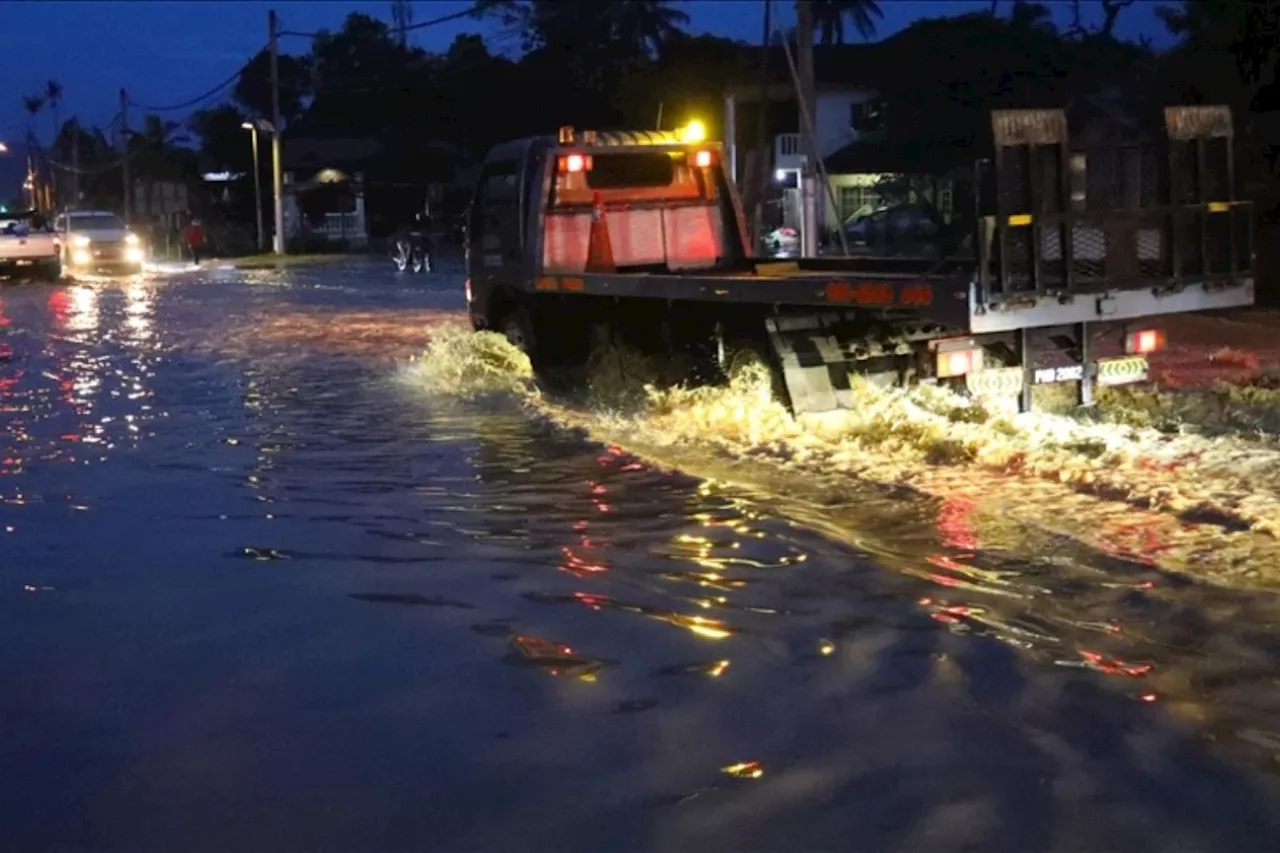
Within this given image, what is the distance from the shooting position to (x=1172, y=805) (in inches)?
191

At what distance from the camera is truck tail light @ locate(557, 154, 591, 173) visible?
1468 centimetres

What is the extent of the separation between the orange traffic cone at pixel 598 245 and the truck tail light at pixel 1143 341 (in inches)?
195

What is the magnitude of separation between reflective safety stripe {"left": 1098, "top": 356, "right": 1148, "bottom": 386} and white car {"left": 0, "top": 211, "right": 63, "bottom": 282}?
3095cm

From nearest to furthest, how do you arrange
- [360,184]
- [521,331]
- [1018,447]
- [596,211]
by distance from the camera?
[1018,447], [596,211], [521,331], [360,184]

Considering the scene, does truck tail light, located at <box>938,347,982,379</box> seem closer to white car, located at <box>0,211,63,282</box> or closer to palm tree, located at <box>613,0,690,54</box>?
white car, located at <box>0,211,63,282</box>

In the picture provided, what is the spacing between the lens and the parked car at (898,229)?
3594cm

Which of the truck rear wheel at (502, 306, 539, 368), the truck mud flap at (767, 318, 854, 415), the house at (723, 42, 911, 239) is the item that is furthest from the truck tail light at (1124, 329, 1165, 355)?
the house at (723, 42, 911, 239)

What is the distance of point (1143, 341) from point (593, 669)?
22.3ft

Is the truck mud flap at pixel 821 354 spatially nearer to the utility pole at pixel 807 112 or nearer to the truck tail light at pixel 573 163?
the truck tail light at pixel 573 163

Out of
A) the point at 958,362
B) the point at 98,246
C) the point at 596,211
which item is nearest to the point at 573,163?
the point at 596,211

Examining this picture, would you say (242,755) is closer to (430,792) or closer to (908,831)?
(430,792)

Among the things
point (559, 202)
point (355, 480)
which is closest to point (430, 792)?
point (355, 480)

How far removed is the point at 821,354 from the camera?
11555mm

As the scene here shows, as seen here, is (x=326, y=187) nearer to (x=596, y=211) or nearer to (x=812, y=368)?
(x=596, y=211)
